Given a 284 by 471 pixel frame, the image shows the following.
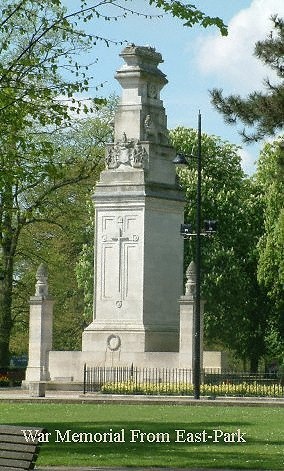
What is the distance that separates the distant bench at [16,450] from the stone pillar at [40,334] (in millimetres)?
34929

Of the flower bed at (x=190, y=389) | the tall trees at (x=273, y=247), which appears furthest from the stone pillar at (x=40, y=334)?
the tall trees at (x=273, y=247)

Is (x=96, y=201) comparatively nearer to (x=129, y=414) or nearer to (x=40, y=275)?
(x=40, y=275)

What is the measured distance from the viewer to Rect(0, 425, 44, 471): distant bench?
1686 cm

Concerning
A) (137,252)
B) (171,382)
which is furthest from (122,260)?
(171,382)

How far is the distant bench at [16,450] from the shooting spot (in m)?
16.9

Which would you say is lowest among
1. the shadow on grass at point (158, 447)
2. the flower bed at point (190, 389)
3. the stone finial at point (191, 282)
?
the shadow on grass at point (158, 447)

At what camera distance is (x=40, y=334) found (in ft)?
176

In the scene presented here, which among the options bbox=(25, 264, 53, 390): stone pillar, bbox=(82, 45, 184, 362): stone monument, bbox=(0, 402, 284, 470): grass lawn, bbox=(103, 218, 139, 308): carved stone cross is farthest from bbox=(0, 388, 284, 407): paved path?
bbox=(25, 264, 53, 390): stone pillar

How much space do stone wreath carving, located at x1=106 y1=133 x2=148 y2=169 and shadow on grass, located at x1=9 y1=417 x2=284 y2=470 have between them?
20.7 m

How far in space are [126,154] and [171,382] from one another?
8269 millimetres

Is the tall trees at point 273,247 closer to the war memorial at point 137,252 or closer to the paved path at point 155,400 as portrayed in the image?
the war memorial at point 137,252

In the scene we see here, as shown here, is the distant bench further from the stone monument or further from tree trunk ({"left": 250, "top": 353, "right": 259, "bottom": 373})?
tree trunk ({"left": 250, "top": 353, "right": 259, "bottom": 373})

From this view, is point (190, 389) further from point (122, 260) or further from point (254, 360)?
point (254, 360)

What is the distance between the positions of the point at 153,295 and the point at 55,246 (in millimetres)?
24015
